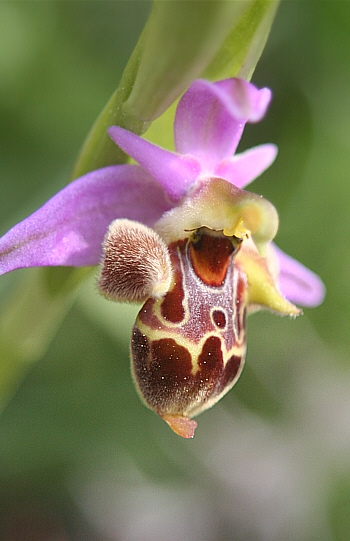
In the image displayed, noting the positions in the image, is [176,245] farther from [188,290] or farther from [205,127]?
[205,127]

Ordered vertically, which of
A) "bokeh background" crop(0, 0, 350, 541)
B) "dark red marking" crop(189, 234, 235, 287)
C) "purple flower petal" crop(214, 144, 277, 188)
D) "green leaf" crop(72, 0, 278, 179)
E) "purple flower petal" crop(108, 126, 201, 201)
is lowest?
"bokeh background" crop(0, 0, 350, 541)

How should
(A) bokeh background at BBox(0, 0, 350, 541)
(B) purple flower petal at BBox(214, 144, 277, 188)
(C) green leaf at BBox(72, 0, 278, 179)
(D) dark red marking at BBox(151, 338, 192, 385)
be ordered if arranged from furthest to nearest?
(A) bokeh background at BBox(0, 0, 350, 541) < (B) purple flower petal at BBox(214, 144, 277, 188) < (D) dark red marking at BBox(151, 338, 192, 385) < (C) green leaf at BBox(72, 0, 278, 179)

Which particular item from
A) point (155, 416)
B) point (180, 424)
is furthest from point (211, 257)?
point (155, 416)

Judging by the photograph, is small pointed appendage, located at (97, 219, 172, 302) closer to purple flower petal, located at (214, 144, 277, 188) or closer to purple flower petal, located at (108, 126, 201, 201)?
purple flower petal, located at (108, 126, 201, 201)

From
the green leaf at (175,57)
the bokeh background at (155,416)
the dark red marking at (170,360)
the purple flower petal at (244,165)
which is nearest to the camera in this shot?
the green leaf at (175,57)

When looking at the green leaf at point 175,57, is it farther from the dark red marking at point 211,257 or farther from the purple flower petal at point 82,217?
the dark red marking at point 211,257

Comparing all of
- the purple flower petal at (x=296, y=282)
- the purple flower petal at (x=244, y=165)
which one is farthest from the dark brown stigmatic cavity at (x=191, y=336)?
the purple flower petal at (x=296, y=282)

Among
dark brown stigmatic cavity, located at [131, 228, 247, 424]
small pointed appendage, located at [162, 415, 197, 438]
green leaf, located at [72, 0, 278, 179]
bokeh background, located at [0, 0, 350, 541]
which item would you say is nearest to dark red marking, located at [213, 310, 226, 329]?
dark brown stigmatic cavity, located at [131, 228, 247, 424]

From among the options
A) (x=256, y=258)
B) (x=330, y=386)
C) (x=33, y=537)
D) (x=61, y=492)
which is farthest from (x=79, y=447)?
(x=256, y=258)
